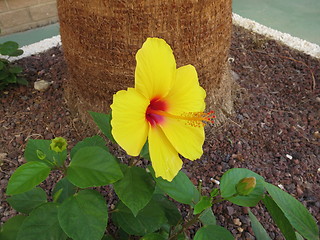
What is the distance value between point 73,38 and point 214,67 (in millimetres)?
709

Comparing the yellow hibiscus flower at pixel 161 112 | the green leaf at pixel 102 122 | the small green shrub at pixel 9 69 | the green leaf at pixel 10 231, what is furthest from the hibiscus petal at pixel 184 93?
the small green shrub at pixel 9 69

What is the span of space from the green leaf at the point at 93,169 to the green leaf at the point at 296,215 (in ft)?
1.26

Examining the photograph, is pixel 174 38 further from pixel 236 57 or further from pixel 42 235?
pixel 236 57

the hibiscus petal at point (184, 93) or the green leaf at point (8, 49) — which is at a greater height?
the hibiscus petal at point (184, 93)

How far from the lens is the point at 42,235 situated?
2.76ft

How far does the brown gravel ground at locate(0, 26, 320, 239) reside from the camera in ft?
5.32

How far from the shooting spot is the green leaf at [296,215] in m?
0.83

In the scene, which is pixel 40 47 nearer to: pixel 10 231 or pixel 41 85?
pixel 41 85

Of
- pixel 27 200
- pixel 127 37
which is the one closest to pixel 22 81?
pixel 127 37

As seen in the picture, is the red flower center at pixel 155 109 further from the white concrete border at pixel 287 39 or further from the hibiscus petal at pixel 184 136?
the white concrete border at pixel 287 39

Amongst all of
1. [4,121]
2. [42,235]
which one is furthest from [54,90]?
[42,235]

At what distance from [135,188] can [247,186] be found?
10.4 inches

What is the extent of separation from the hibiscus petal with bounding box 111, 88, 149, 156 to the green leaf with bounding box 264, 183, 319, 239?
0.36 metres

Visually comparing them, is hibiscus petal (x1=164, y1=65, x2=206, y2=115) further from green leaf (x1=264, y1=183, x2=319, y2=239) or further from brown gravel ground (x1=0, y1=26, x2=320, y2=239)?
brown gravel ground (x1=0, y1=26, x2=320, y2=239)
